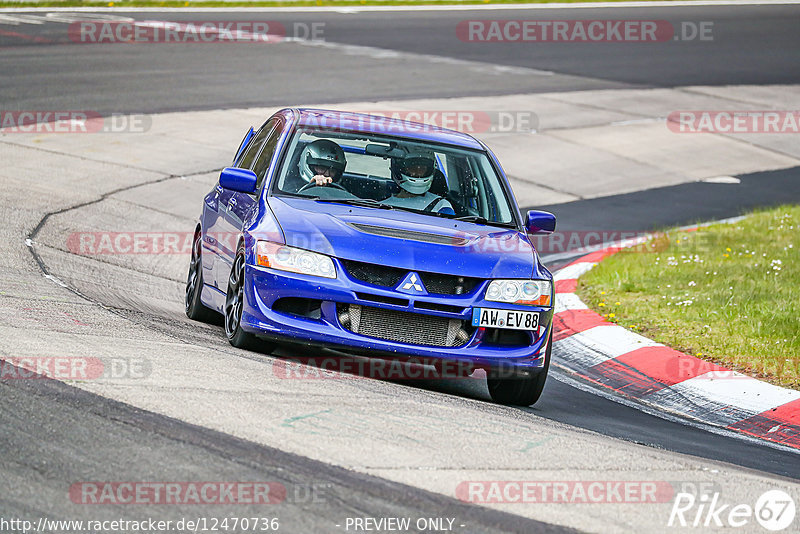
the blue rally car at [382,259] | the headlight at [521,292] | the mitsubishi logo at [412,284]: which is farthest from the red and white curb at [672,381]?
the mitsubishi logo at [412,284]

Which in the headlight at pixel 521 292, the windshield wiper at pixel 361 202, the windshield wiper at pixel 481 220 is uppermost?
the windshield wiper at pixel 361 202

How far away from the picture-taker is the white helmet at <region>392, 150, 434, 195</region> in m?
8.23

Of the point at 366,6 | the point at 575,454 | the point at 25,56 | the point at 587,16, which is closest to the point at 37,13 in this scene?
the point at 25,56

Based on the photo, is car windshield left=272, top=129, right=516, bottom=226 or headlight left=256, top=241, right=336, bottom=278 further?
car windshield left=272, top=129, right=516, bottom=226

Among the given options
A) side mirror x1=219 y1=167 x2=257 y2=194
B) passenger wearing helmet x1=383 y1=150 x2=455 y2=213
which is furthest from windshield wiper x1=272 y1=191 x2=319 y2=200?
passenger wearing helmet x1=383 y1=150 x2=455 y2=213

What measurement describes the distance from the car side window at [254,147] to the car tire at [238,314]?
144 cm

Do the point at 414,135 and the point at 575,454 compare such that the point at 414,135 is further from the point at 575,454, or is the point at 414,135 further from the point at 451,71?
the point at 451,71

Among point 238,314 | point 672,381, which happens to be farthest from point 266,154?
point 672,381

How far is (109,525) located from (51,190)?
9.15 meters

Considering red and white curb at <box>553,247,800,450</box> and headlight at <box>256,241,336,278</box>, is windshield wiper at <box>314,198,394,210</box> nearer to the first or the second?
headlight at <box>256,241,336,278</box>

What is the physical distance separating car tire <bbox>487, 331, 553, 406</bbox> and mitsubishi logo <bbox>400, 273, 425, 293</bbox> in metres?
0.85

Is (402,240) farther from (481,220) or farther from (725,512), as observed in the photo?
(725,512)

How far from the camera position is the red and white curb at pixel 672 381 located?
7637 millimetres

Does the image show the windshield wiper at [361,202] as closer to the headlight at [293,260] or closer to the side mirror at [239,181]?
the side mirror at [239,181]
